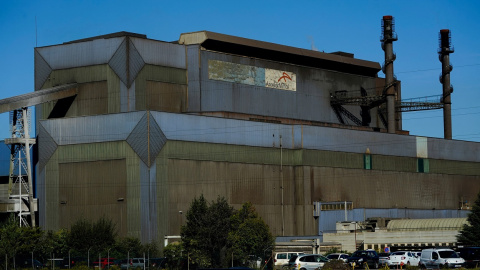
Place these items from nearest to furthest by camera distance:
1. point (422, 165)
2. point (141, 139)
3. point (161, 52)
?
point (141, 139), point (161, 52), point (422, 165)

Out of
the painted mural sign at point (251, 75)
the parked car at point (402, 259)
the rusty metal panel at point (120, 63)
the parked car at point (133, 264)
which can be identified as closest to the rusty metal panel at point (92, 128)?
the rusty metal panel at point (120, 63)

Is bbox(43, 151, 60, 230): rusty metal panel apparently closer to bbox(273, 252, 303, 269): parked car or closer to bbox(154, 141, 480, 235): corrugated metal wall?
bbox(154, 141, 480, 235): corrugated metal wall

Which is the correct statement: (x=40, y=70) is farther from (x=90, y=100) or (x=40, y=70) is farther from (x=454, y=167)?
(x=454, y=167)

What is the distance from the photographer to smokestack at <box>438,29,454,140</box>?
141 meters

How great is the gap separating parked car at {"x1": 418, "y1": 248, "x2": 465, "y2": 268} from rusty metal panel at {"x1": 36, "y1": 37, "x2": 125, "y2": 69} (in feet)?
182

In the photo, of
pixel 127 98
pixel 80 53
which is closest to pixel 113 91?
pixel 127 98

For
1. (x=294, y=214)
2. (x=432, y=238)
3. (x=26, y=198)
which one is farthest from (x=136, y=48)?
(x=432, y=238)

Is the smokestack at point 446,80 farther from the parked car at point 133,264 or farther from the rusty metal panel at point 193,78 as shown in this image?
the parked car at point 133,264

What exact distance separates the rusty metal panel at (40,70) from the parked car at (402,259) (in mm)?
57766

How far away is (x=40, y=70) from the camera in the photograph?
375 feet

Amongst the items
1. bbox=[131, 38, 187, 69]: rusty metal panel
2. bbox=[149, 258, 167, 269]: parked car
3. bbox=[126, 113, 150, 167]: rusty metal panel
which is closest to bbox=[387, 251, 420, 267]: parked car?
bbox=[149, 258, 167, 269]: parked car

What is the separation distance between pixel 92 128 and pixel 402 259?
43.3m

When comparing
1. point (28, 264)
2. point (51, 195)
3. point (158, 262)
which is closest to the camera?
point (28, 264)

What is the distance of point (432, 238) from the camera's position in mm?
97938
